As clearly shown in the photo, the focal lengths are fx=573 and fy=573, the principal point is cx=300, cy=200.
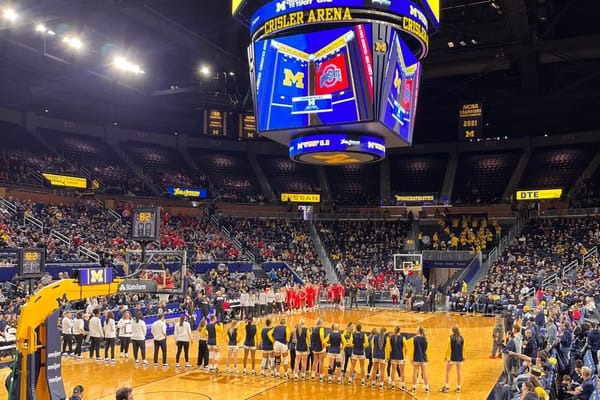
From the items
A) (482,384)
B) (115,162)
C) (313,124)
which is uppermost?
(115,162)

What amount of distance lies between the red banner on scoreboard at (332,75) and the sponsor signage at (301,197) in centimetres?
2535

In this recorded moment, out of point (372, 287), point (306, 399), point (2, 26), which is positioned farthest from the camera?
point (372, 287)

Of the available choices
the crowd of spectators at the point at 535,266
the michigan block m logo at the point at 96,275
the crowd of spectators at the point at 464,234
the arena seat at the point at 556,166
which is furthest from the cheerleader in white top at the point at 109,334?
the arena seat at the point at 556,166

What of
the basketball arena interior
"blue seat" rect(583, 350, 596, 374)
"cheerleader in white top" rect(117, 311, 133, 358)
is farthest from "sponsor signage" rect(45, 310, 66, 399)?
"blue seat" rect(583, 350, 596, 374)

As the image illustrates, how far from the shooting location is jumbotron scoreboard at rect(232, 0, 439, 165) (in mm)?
17625

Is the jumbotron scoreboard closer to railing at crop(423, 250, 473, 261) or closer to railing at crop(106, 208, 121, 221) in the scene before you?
railing at crop(423, 250, 473, 261)

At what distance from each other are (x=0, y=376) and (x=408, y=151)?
3614 cm

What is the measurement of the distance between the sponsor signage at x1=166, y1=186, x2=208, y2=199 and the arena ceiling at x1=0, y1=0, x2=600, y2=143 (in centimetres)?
630

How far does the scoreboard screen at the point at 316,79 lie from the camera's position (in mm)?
17656

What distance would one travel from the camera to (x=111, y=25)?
81.6 feet

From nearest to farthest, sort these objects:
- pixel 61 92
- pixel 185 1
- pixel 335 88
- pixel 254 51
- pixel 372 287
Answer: pixel 335 88, pixel 254 51, pixel 185 1, pixel 372 287, pixel 61 92

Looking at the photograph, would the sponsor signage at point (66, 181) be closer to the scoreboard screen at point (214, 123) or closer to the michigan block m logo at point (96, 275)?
the scoreboard screen at point (214, 123)

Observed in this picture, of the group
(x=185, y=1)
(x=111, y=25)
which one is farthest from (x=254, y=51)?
(x=111, y=25)

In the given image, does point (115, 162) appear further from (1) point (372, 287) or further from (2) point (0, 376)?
(2) point (0, 376)
